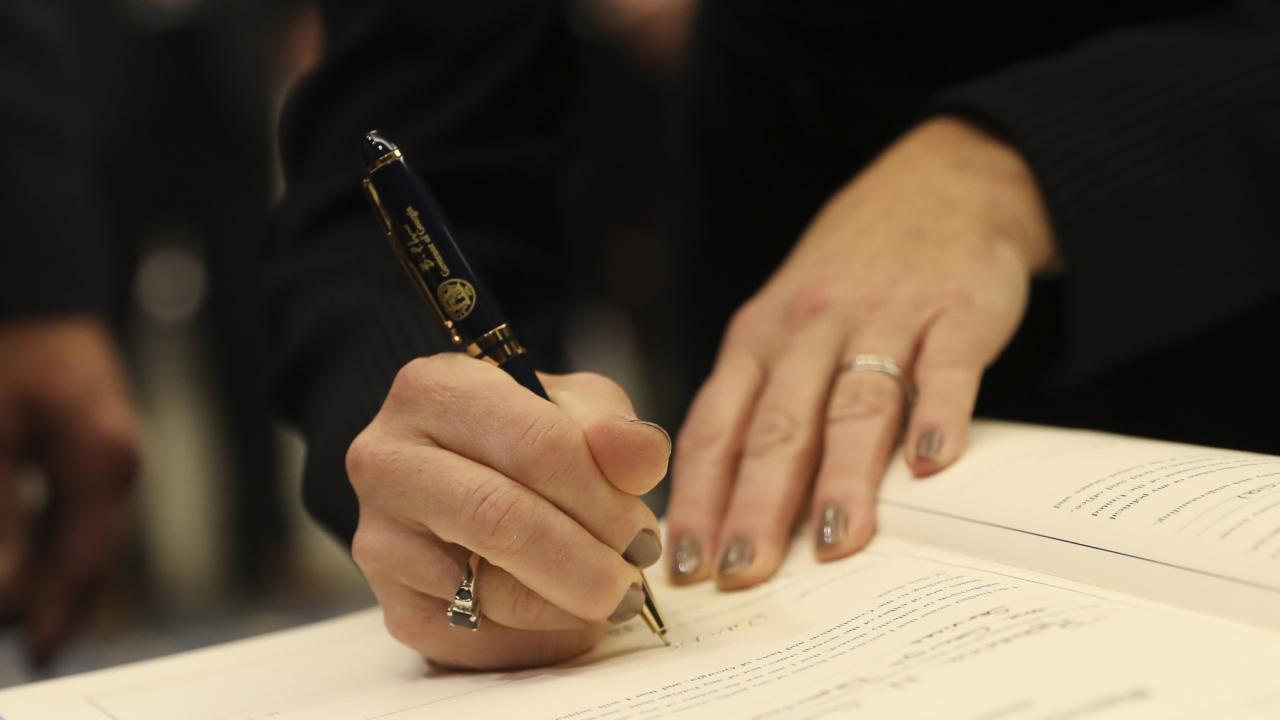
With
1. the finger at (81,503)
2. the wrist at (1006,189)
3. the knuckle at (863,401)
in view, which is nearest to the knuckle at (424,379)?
the knuckle at (863,401)

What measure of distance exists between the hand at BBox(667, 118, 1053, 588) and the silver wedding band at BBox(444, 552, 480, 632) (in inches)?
5.4

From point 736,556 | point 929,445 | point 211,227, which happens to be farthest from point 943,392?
point 211,227

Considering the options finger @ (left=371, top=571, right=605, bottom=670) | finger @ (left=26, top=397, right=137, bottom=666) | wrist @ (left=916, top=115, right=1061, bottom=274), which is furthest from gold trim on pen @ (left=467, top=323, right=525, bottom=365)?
finger @ (left=26, top=397, right=137, bottom=666)

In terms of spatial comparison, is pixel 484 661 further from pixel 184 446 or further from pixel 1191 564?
pixel 184 446

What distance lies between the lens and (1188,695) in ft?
1.13

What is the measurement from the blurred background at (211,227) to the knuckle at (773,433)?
1445 mm

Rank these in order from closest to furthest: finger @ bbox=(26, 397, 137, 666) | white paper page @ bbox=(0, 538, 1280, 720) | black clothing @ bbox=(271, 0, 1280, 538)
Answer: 1. white paper page @ bbox=(0, 538, 1280, 720)
2. black clothing @ bbox=(271, 0, 1280, 538)
3. finger @ bbox=(26, 397, 137, 666)

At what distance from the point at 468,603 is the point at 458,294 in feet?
0.43

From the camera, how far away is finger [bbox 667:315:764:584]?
1.84ft

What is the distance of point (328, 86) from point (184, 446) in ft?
5.91

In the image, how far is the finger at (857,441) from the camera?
0.53 m

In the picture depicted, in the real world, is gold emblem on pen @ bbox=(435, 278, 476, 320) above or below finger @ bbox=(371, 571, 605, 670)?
above

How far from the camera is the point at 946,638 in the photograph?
410 mm

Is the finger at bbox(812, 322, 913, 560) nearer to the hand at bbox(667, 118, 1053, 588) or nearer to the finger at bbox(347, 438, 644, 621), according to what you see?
the hand at bbox(667, 118, 1053, 588)
